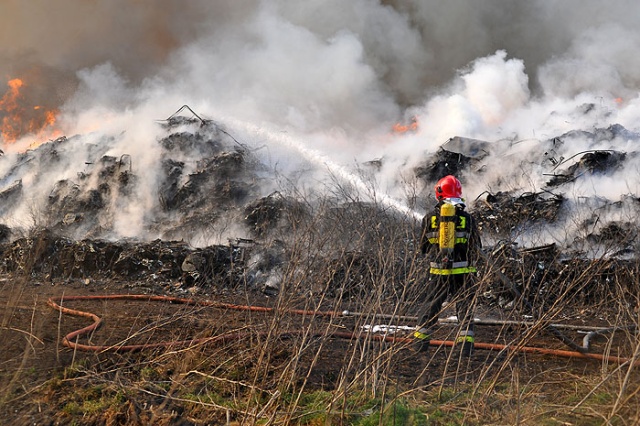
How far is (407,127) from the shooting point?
1027 inches

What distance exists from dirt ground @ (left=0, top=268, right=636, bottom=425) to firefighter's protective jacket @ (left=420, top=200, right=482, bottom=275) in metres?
0.84

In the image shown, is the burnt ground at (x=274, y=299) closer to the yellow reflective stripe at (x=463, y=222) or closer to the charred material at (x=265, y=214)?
the charred material at (x=265, y=214)

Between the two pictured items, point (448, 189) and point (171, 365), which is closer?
point (171, 365)

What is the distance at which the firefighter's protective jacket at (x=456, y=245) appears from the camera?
568 centimetres

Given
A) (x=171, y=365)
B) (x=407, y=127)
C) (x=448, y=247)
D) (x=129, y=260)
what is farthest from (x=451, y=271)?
(x=407, y=127)

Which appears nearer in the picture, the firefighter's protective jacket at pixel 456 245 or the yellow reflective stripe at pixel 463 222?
the firefighter's protective jacket at pixel 456 245

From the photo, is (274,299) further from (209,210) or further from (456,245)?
(209,210)

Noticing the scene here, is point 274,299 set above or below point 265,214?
below

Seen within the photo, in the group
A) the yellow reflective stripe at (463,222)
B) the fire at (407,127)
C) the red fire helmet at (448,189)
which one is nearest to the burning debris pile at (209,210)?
the red fire helmet at (448,189)

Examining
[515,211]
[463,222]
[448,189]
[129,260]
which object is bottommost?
[129,260]

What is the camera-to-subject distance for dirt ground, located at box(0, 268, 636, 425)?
387cm

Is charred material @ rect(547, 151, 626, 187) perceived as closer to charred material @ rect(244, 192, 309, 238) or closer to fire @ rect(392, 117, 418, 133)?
charred material @ rect(244, 192, 309, 238)

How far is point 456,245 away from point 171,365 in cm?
313

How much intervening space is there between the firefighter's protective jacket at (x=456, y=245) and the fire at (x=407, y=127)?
19418 millimetres
